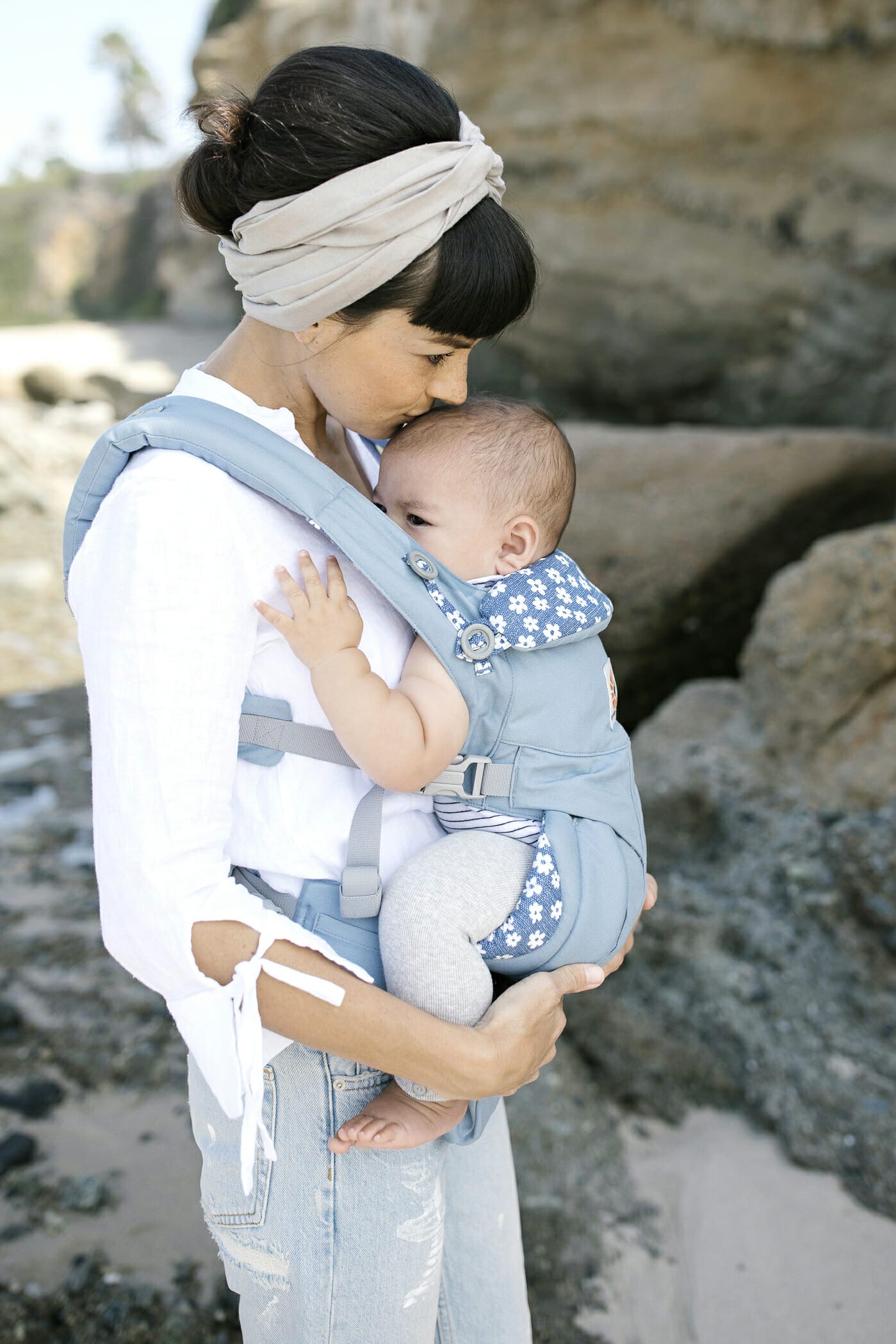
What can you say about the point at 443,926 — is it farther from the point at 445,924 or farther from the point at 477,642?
the point at 477,642

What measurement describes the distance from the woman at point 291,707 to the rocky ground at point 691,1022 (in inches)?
43.2

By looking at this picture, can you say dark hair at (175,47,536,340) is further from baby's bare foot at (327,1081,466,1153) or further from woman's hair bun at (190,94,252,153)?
baby's bare foot at (327,1081,466,1153)

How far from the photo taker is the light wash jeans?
3.89 feet

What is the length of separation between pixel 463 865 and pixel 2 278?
31.4 meters

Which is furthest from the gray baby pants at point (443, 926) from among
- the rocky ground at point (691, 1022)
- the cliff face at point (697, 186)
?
the cliff face at point (697, 186)

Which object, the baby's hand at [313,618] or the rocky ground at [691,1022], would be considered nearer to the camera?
the baby's hand at [313,618]

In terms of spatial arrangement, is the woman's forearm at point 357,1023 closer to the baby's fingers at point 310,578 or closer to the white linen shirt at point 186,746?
the white linen shirt at point 186,746

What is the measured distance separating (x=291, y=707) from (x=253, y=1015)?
0.34 meters

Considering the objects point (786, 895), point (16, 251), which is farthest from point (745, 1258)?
point (16, 251)

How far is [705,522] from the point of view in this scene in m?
4.00

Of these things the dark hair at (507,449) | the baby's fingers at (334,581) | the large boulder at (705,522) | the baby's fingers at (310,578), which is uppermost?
the baby's fingers at (310,578)

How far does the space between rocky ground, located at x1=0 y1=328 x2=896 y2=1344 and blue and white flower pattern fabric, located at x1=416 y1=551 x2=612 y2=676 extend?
156 cm

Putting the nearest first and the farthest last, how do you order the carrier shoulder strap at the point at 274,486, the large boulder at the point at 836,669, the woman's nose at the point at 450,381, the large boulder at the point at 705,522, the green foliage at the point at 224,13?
the carrier shoulder strap at the point at 274,486 → the woman's nose at the point at 450,381 → the large boulder at the point at 836,669 → the large boulder at the point at 705,522 → the green foliage at the point at 224,13

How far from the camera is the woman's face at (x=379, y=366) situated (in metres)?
1.24
